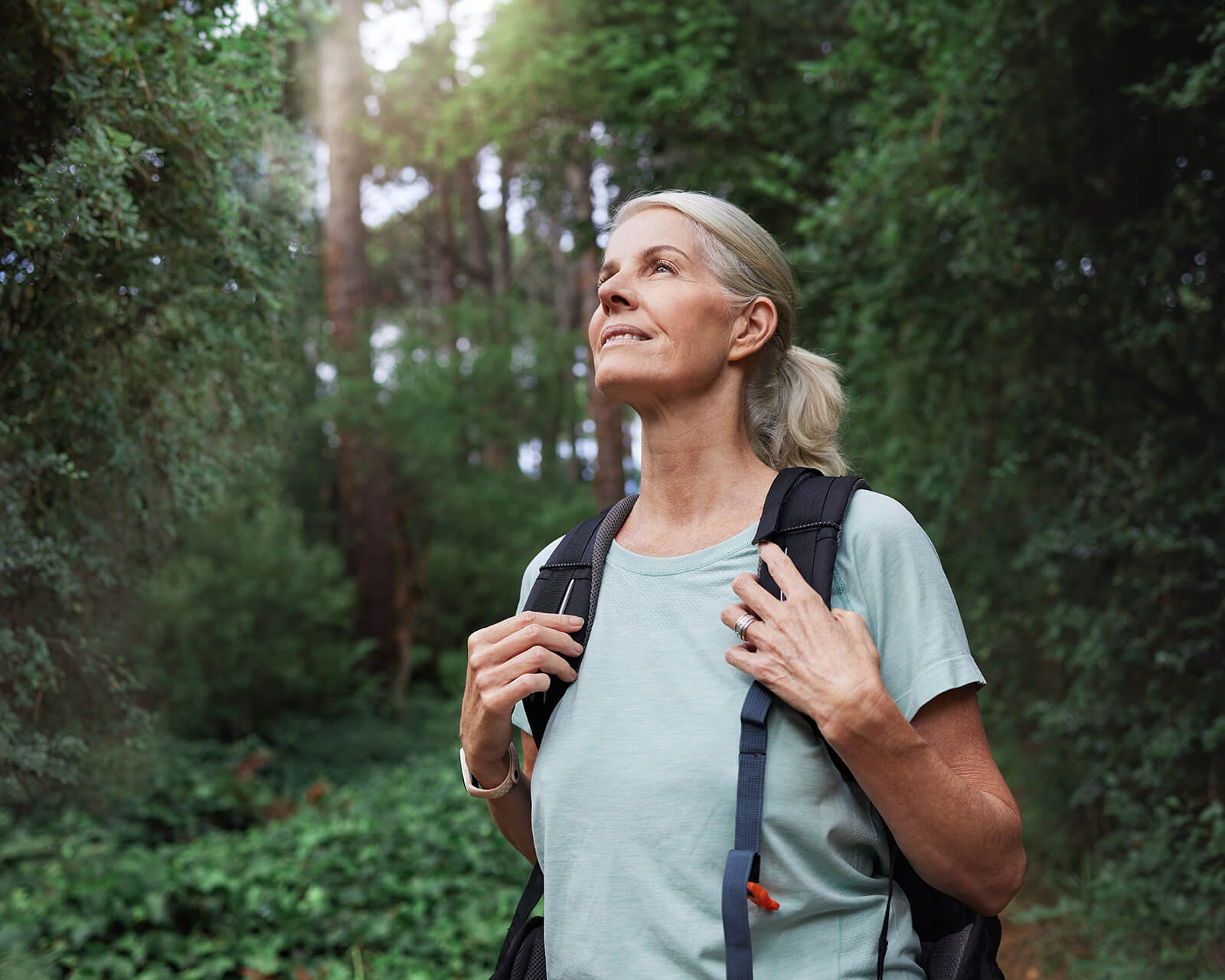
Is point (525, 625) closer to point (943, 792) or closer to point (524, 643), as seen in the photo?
point (524, 643)

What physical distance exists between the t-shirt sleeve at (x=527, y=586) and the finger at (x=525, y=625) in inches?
6.1

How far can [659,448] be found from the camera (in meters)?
2.14

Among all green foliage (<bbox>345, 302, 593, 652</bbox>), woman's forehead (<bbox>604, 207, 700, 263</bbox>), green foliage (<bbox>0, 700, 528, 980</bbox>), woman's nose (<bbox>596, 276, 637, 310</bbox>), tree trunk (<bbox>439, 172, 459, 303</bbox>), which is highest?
tree trunk (<bbox>439, 172, 459, 303</bbox>)

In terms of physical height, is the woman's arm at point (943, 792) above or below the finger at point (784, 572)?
below

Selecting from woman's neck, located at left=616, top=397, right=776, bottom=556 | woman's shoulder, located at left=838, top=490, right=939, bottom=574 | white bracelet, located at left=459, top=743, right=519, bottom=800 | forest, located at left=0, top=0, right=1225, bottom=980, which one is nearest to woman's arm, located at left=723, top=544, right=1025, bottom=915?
woman's shoulder, located at left=838, top=490, right=939, bottom=574

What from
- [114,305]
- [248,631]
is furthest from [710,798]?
[248,631]

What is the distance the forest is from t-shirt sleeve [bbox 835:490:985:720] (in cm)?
134

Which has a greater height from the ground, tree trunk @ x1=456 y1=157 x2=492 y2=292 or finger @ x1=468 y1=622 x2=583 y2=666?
Answer: tree trunk @ x1=456 y1=157 x2=492 y2=292

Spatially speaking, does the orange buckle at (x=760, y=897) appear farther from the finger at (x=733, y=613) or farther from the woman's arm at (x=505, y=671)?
the woman's arm at (x=505, y=671)

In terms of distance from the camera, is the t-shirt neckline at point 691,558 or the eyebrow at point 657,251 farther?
the eyebrow at point 657,251

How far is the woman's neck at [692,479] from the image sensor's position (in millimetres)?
2062

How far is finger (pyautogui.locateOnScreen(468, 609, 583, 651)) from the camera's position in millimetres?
1906

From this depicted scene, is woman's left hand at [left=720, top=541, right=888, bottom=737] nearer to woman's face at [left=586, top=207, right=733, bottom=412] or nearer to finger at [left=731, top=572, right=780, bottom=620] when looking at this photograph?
finger at [left=731, top=572, right=780, bottom=620]

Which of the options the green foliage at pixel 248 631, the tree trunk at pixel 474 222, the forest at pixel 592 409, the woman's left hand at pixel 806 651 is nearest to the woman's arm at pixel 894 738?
the woman's left hand at pixel 806 651
